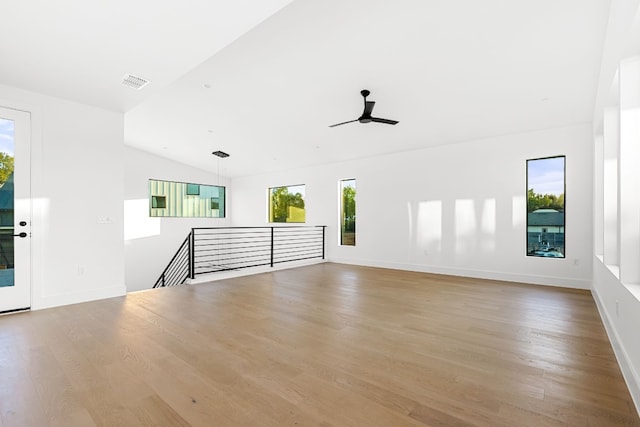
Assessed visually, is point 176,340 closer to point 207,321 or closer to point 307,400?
point 207,321

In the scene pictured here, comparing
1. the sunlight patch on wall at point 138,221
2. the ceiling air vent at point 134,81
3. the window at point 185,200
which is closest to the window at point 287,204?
the window at point 185,200

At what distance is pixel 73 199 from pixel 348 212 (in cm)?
546

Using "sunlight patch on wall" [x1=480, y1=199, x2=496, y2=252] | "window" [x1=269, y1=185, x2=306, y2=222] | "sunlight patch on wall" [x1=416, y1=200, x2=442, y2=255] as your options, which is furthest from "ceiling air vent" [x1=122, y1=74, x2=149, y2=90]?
"sunlight patch on wall" [x1=480, y1=199, x2=496, y2=252]

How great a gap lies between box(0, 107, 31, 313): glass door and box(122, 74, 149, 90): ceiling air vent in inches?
52.9

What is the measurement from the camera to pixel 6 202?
12.0 ft

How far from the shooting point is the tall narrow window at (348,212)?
25.4 feet

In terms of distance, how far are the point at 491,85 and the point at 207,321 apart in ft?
14.6

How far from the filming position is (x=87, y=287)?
419 cm

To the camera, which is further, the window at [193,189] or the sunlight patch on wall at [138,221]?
the window at [193,189]

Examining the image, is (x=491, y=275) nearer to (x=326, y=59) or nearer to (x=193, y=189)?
(x=326, y=59)

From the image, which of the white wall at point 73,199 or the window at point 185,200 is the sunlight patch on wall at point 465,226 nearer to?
the white wall at point 73,199

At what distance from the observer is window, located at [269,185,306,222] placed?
8.86 metres

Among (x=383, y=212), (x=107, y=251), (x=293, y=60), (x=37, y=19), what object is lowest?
(x=107, y=251)

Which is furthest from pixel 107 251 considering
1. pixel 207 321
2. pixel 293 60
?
pixel 293 60
